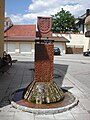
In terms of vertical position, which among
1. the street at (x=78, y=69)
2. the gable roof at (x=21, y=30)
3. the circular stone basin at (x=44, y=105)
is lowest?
the street at (x=78, y=69)

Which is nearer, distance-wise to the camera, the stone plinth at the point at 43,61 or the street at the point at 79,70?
the stone plinth at the point at 43,61

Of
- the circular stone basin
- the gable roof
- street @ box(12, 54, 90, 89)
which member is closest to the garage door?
the gable roof

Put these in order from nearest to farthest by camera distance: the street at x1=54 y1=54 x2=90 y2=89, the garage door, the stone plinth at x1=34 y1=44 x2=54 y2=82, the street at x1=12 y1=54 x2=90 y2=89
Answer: the stone plinth at x1=34 y1=44 x2=54 y2=82, the street at x1=54 y1=54 x2=90 y2=89, the street at x1=12 y1=54 x2=90 y2=89, the garage door

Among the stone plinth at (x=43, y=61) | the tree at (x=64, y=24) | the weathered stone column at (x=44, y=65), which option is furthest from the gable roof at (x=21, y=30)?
the stone plinth at (x=43, y=61)

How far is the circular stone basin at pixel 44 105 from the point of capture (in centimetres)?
639

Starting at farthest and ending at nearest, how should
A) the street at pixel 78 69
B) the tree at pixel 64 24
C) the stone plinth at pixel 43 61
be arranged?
1. the tree at pixel 64 24
2. the street at pixel 78 69
3. the stone plinth at pixel 43 61

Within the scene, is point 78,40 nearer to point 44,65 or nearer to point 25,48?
point 25,48

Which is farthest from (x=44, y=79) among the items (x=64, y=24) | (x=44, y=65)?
(x=64, y=24)

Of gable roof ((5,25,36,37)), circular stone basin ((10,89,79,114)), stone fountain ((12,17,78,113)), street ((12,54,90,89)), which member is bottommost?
street ((12,54,90,89))

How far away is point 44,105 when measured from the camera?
690 cm

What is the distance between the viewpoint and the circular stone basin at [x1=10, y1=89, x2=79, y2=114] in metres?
6.39

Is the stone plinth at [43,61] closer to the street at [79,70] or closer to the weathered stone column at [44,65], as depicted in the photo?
the weathered stone column at [44,65]

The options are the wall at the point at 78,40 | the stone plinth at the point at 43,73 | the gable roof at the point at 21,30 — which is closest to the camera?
the stone plinth at the point at 43,73

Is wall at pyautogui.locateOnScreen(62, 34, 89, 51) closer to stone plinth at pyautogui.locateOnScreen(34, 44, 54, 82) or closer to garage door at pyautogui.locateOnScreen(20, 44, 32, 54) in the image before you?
garage door at pyautogui.locateOnScreen(20, 44, 32, 54)
